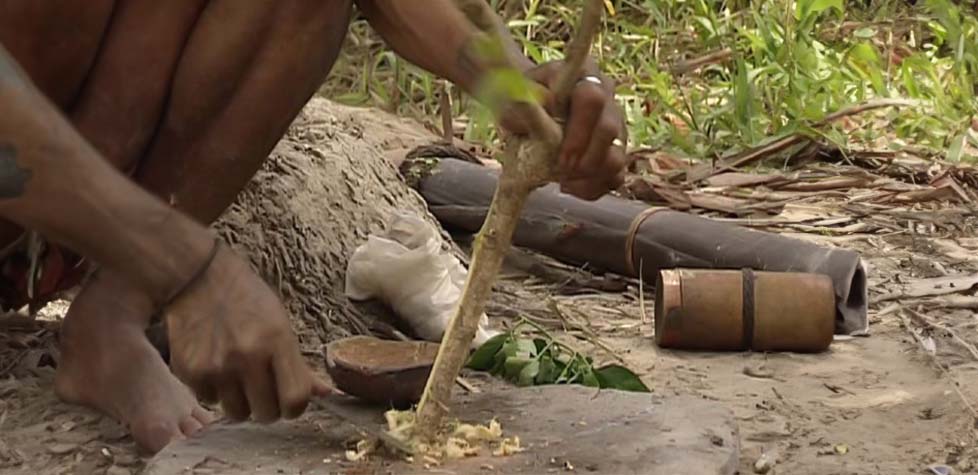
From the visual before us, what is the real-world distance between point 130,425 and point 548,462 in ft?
2.31

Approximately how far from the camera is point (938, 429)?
8.97 feet

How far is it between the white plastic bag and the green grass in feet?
5.60

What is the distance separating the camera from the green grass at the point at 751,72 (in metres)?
5.29

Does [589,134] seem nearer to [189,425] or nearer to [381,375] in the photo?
[381,375]

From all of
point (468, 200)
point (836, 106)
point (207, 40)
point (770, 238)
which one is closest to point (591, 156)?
point (207, 40)

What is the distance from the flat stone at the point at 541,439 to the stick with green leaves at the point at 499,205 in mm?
101

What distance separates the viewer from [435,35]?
257 cm

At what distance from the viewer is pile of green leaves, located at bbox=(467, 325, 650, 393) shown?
9.05 ft

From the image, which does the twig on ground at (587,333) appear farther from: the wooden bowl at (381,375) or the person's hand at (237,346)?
the person's hand at (237,346)

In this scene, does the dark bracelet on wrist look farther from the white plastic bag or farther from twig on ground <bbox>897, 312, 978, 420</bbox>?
twig on ground <bbox>897, 312, 978, 420</bbox>

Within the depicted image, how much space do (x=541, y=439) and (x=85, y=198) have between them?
0.72 meters

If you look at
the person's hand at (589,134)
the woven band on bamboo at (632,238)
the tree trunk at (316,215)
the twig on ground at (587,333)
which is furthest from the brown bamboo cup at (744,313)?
the person's hand at (589,134)

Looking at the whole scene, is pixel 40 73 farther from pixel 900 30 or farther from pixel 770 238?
pixel 900 30

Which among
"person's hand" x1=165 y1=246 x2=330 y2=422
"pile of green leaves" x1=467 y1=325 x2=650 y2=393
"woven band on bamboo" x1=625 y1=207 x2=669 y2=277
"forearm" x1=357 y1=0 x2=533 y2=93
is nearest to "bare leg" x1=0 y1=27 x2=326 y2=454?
"person's hand" x1=165 y1=246 x2=330 y2=422
